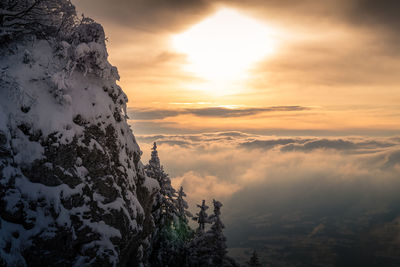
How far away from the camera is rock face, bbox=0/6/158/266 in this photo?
346 inches

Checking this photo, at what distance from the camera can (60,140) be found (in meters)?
→ 10.2

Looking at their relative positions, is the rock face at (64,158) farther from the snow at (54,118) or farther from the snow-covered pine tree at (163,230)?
the snow-covered pine tree at (163,230)

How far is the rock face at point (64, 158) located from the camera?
8.80m

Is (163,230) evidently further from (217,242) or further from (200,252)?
(217,242)

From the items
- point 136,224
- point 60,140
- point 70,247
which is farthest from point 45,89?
point 136,224

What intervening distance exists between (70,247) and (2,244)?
2.37 meters

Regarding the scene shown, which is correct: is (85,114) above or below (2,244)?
above

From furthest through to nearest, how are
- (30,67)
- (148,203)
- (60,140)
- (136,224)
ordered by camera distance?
(148,203) < (136,224) < (30,67) < (60,140)

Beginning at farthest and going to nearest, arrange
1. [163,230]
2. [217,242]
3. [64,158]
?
[163,230] → [217,242] → [64,158]

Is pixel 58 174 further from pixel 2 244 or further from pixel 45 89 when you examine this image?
pixel 45 89

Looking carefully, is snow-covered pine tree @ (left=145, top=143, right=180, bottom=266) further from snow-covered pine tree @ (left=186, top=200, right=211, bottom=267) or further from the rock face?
the rock face

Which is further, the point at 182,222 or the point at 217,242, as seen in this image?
the point at 182,222

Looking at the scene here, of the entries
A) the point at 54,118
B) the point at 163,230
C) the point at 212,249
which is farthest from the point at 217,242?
the point at 54,118

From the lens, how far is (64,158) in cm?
1021
